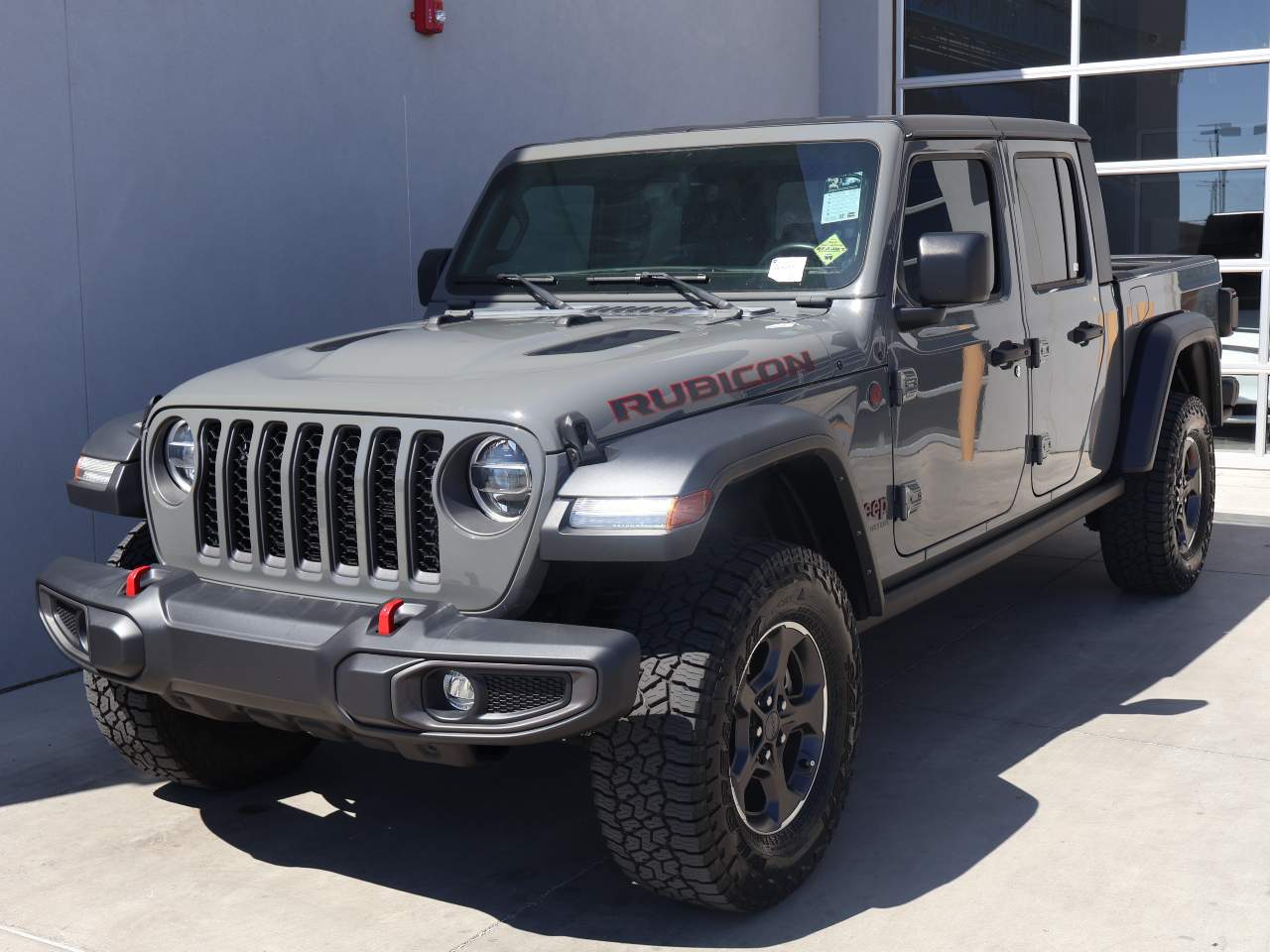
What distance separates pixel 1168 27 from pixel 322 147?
622 centimetres

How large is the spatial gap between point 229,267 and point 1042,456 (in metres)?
3.34

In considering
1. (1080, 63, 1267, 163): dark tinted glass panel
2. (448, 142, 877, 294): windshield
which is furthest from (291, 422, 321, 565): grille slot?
(1080, 63, 1267, 163): dark tinted glass panel

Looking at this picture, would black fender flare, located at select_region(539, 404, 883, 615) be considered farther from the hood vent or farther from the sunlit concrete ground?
the sunlit concrete ground

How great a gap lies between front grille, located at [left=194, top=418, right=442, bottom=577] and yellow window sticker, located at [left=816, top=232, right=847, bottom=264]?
1.48 metres

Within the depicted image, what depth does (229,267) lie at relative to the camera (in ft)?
19.5

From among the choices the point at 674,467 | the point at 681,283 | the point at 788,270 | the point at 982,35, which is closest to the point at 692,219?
the point at 681,283

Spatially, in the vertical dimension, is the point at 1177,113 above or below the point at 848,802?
above

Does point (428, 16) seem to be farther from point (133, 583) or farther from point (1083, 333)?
point (133, 583)

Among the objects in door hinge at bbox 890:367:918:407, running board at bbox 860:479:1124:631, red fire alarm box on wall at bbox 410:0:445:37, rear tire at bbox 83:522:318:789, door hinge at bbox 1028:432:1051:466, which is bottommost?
rear tire at bbox 83:522:318:789

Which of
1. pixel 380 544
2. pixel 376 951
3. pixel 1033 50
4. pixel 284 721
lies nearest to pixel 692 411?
pixel 380 544

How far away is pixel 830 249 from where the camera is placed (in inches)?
161

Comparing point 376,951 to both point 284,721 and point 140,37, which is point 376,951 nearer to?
point 284,721

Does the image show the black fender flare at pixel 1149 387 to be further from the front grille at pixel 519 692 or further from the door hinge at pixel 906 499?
the front grille at pixel 519 692

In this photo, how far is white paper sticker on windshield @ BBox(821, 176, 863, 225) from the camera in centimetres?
411
